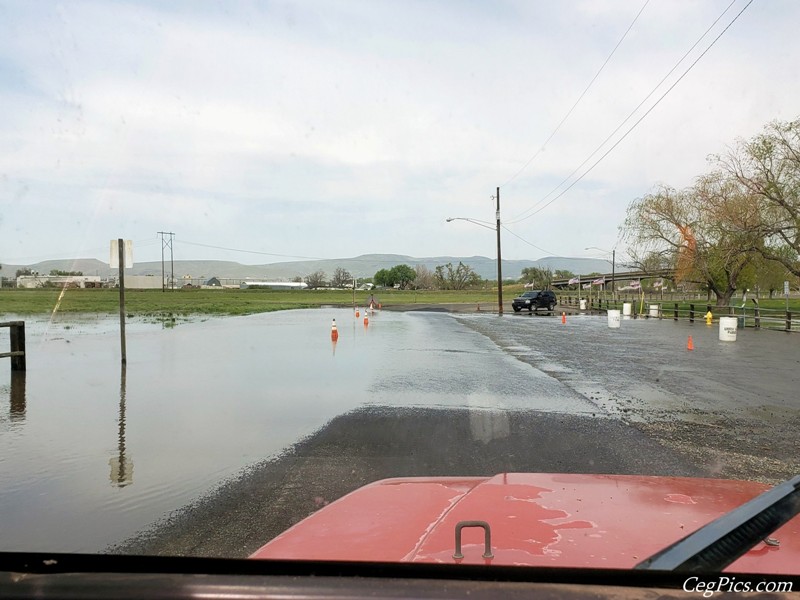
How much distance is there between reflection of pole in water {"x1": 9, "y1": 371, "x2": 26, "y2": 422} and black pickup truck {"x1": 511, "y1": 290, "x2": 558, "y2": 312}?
38.7 m

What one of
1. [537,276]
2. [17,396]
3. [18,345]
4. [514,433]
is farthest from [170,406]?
[537,276]

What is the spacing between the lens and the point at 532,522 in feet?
7.59

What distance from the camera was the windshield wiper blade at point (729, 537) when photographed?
4.90 ft

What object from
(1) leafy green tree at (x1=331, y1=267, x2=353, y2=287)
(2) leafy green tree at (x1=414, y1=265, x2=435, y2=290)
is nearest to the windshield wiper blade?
(1) leafy green tree at (x1=331, y1=267, x2=353, y2=287)

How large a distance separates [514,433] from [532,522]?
16.3 ft

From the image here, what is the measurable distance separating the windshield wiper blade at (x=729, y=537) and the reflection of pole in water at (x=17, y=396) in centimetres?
859

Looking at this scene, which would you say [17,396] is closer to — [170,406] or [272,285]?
[170,406]

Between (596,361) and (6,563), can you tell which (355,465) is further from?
(596,361)

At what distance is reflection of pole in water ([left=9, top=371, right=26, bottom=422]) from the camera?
8.33 m

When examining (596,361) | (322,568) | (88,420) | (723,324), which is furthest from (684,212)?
(322,568)

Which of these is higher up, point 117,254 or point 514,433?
point 117,254

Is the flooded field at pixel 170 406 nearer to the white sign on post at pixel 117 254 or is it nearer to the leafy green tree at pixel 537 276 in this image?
the white sign on post at pixel 117 254

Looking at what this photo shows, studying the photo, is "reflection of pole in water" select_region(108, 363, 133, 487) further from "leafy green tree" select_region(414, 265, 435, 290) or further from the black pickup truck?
"leafy green tree" select_region(414, 265, 435, 290)

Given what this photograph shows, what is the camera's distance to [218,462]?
6.09 metres
